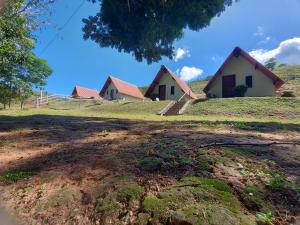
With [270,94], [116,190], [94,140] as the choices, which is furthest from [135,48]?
[270,94]

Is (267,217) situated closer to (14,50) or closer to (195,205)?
(195,205)

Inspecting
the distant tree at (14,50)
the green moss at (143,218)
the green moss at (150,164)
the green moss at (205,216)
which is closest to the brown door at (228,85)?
the distant tree at (14,50)

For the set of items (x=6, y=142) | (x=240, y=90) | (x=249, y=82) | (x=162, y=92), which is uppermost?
(x=249, y=82)

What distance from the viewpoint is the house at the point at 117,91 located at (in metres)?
47.5

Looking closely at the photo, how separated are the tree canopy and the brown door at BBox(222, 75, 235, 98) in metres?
18.7

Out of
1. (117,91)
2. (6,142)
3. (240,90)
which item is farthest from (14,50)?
(117,91)

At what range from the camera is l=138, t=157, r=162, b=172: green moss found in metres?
4.68

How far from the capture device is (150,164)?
15.9ft

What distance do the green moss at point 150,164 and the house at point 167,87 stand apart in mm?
33835

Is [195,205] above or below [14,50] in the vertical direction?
below

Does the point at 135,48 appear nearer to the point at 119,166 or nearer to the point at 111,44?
the point at 111,44

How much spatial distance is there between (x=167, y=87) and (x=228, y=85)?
10.1 m

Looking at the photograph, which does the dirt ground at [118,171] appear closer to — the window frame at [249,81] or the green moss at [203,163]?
the green moss at [203,163]

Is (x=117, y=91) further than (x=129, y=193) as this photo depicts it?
Yes
